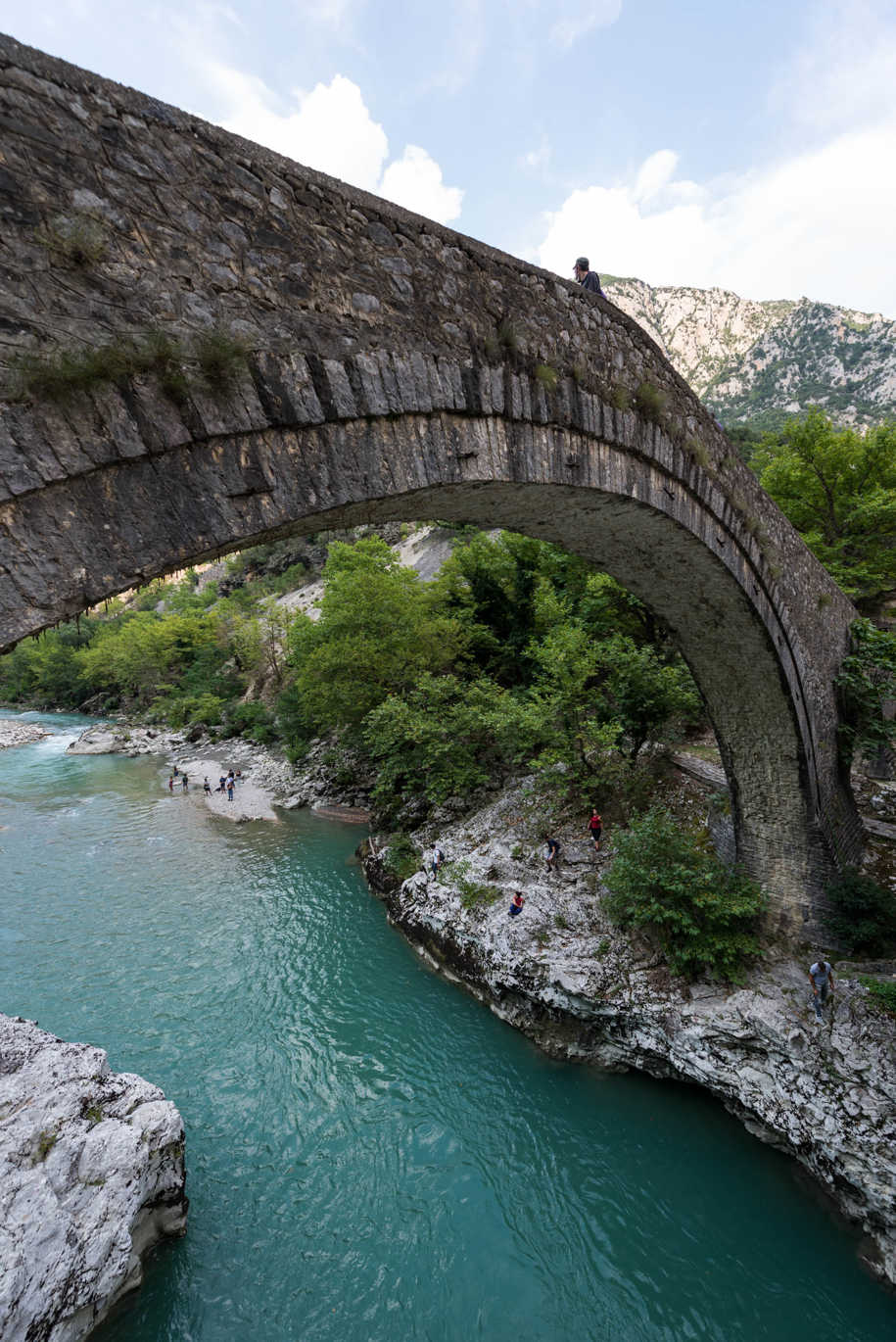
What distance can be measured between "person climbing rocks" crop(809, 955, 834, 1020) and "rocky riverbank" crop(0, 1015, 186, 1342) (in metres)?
6.33

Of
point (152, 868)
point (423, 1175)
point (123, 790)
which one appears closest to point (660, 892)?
point (423, 1175)

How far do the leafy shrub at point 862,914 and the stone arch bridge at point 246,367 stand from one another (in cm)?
581

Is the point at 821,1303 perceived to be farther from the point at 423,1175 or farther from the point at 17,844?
the point at 17,844

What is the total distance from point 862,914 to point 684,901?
2229 mm

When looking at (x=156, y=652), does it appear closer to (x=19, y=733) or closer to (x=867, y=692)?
(x=19, y=733)

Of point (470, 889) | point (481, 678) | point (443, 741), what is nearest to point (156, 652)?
point (481, 678)

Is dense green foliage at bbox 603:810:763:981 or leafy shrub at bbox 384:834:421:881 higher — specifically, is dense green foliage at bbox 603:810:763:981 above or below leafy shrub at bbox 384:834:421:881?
above

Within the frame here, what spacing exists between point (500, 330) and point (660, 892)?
6480mm

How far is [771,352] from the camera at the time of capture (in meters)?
68.3

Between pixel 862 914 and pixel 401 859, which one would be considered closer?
pixel 862 914

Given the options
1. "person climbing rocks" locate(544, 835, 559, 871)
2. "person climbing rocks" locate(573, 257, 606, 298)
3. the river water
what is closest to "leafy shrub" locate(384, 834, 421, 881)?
the river water

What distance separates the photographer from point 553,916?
25.0ft

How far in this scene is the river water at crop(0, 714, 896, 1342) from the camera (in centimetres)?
453

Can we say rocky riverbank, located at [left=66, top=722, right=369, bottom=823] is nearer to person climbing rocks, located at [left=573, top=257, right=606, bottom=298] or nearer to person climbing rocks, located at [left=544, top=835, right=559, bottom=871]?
person climbing rocks, located at [left=544, top=835, right=559, bottom=871]
